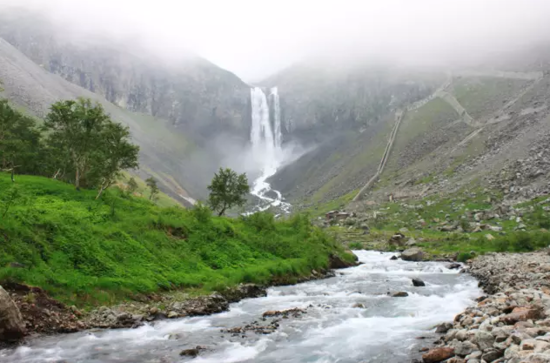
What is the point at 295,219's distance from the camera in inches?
2173

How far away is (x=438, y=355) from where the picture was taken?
49.6 ft

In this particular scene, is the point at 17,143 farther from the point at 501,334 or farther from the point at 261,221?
the point at 501,334

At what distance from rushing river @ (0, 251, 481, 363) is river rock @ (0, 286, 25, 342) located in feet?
2.45

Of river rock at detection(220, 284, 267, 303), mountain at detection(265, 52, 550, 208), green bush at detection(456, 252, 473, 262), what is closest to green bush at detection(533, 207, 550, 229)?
mountain at detection(265, 52, 550, 208)

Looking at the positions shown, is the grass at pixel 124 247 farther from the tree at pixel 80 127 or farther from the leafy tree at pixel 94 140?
the tree at pixel 80 127

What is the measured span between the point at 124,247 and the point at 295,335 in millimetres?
15896

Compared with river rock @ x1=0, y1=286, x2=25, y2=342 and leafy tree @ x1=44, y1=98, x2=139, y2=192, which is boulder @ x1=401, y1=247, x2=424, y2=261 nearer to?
leafy tree @ x1=44, y1=98, x2=139, y2=192

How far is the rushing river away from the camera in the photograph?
55.9ft

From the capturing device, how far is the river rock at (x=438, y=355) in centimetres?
1493

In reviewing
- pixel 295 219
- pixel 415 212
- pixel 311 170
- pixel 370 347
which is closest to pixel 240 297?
pixel 370 347

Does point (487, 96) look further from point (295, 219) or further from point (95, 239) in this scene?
point (95, 239)

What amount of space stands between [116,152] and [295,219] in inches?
952

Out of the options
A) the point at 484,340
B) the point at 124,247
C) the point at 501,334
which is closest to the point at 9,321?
the point at 124,247

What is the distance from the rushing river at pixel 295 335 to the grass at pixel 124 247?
433 centimetres
